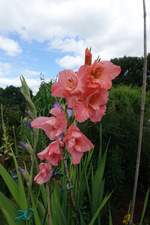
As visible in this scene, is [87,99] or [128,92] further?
[128,92]

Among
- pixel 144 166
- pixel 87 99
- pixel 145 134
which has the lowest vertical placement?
pixel 144 166

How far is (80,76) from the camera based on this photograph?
1.45 metres

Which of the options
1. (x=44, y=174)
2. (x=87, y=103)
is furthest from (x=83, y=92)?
(x=44, y=174)

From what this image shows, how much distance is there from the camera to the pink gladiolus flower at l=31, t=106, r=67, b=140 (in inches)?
62.6

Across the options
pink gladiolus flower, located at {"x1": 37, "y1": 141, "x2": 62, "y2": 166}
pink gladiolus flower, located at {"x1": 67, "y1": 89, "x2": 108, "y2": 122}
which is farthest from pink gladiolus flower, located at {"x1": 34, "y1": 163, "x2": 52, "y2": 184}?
pink gladiolus flower, located at {"x1": 67, "y1": 89, "x2": 108, "y2": 122}

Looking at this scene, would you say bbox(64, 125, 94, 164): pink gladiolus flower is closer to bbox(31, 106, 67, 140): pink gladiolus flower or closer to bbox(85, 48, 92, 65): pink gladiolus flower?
bbox(31, 106, 67, 140): pink gladiolus flower

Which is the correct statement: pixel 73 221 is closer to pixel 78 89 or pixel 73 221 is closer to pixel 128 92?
pixel 78 89

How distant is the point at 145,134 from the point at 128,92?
7.15 m

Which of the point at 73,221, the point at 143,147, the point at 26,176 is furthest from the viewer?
the point at 143,147

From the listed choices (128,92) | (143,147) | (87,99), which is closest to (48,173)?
(87,99)

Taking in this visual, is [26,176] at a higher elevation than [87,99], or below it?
below

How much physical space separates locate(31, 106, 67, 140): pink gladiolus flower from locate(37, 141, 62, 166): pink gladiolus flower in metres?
0.04

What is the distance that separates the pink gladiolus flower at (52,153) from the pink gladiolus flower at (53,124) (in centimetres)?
4

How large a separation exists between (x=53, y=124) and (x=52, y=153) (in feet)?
0.34
